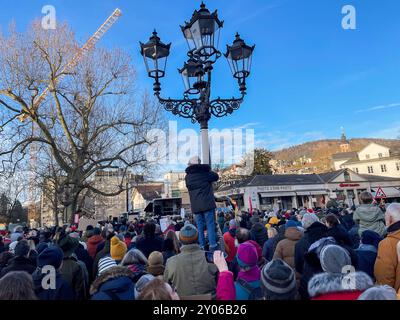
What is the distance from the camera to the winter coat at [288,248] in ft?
14.5

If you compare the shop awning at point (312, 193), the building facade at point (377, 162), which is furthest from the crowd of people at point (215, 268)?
the building facade at point (377, 162)

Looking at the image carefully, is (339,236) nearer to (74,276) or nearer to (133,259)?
(133,259)

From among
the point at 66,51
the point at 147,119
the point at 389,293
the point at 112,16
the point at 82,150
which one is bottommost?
the point at 389,293

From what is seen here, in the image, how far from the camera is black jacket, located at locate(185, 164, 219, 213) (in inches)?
177

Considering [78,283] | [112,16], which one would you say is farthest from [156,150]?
[112,16]

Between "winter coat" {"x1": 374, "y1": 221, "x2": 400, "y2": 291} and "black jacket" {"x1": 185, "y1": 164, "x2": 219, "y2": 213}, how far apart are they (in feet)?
7.18

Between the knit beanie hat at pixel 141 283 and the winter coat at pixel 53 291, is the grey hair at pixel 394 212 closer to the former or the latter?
the knit beanie hat at pixel 141 283

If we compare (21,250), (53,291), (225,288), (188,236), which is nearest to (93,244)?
(21,250)

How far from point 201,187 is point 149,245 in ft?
5.81

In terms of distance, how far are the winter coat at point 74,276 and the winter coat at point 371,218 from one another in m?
4.38
